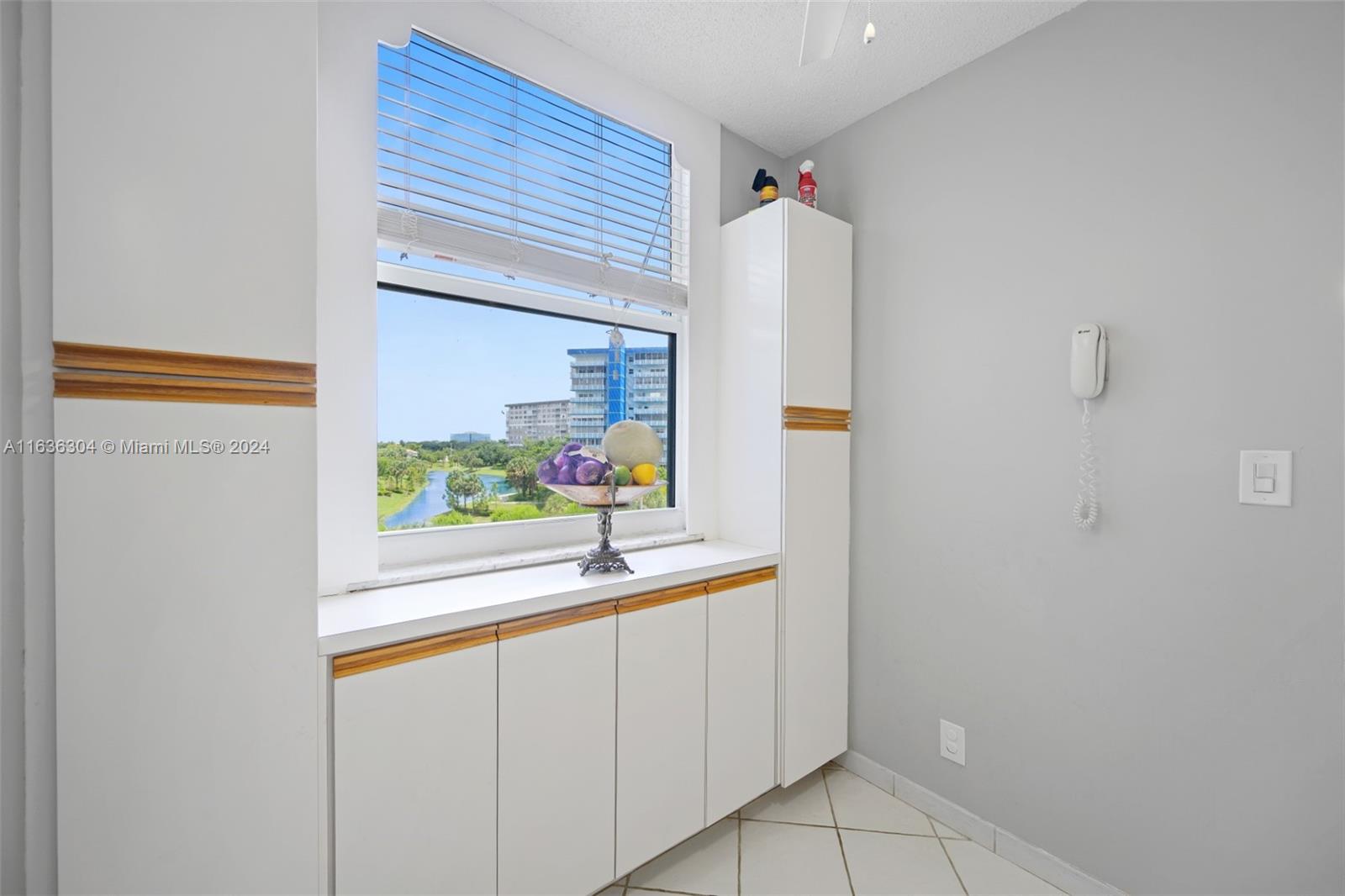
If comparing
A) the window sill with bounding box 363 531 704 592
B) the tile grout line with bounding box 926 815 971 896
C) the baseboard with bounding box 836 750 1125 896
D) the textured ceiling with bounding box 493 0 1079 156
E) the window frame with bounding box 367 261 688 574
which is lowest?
the tile grout line with bounding box 926 815 971 896

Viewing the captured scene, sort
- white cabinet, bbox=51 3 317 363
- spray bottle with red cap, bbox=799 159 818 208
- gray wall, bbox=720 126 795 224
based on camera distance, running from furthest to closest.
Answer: gray wall, bbox=720 126 795 224 → spray bottle with red cap, bbox=799 159 818 208 → white cabinet, bbox=51 3 317 363

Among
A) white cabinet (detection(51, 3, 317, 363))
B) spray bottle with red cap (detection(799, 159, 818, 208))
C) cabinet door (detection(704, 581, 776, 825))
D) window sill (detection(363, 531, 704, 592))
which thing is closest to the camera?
white cabinet (detection(51, 3, 317, 363))

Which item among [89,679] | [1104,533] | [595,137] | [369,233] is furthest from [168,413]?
[1104,533]

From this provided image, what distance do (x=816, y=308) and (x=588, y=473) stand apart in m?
1.07

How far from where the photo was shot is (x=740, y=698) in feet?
6.04

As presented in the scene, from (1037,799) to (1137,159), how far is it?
1870 mm

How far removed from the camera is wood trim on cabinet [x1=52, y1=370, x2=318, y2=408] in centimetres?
88

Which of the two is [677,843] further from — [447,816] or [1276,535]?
[1276,535]

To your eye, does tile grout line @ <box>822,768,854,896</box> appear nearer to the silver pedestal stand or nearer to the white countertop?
the white countertop

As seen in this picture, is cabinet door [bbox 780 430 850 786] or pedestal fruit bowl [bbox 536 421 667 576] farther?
cabinet door [bbox 780 430 850 786]

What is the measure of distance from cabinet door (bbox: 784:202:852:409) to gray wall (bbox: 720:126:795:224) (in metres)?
0.39

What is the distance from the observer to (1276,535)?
1.30 metres

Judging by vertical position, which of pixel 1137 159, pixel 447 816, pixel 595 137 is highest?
pixel 595 137

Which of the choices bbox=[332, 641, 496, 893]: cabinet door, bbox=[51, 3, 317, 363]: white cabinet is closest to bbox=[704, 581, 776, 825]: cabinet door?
bbox=[332, 641, 496, 893]: cabinet door
